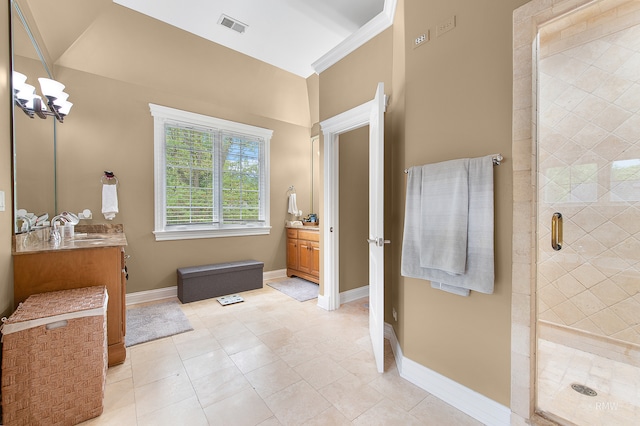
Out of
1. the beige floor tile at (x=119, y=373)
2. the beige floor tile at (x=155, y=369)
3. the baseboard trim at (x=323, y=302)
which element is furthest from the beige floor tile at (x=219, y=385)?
the baseboard trim at (x=323, y=302)

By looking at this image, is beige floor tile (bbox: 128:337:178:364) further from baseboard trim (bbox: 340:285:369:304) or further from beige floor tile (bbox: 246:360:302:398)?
baseboard trim (bbox: 340:285:369:304)

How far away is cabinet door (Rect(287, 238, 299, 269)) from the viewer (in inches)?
187

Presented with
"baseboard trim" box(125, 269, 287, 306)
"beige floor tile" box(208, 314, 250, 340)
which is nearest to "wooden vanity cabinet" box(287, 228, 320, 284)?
"beige floor tile" box(208, 314, 250, 340)

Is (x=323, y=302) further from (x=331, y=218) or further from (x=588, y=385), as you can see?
(x=588, y=385)

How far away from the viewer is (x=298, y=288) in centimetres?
420

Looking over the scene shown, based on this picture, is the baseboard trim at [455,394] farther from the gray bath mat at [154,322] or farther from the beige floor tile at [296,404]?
the gray bath mat at [154,322]

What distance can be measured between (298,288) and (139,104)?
3400mm

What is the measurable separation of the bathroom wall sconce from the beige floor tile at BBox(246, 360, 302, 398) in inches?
105

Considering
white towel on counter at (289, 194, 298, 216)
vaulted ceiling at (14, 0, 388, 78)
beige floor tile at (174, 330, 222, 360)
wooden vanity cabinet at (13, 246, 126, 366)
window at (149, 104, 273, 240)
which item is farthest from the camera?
white towel on counter at (289, 194, 298, 216)

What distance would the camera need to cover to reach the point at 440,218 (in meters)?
1.75

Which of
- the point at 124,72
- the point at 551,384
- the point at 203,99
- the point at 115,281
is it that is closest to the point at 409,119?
the point at 551,384

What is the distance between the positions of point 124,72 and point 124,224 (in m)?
1.95

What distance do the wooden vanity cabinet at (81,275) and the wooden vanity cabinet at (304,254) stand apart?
2606mm

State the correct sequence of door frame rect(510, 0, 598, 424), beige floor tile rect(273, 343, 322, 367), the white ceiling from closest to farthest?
1. door frame rect(510, 0, 598, 424)
2. beige floor tile rect(273, 343, 322, 367)
3. the white ceiling
